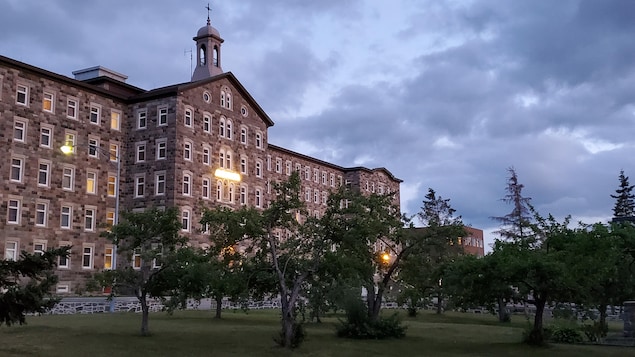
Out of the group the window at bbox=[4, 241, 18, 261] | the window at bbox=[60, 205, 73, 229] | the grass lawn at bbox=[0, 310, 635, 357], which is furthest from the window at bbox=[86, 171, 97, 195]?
the grass lawn at bbox=[0, 310, 635, 357]

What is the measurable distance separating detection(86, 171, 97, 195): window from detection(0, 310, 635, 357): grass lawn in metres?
22.5

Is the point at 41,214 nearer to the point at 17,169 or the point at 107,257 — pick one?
the point at 17,169

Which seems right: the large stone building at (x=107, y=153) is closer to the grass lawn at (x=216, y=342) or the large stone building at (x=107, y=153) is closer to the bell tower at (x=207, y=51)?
the bell tower at (x=207, y=51)

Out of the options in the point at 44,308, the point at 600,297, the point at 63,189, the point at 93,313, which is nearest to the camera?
the point at 44,308

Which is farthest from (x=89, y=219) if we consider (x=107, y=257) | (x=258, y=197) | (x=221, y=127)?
(x=258, y=197)

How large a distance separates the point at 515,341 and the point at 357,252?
9871 millimetres

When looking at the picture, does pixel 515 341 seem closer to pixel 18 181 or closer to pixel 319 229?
pixel 319 229

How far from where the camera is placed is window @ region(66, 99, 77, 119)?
53.2 metres

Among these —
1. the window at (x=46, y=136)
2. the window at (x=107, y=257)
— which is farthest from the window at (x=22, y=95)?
the window at (x=107, y=257)

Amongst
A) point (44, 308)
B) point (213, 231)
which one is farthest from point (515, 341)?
point (44, 308)

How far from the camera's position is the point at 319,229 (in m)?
24.5

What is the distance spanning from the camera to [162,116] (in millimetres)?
57312

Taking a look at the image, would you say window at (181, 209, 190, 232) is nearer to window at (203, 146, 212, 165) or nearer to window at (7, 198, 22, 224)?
window at (203, 146, 212, 165)

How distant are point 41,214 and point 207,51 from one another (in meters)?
26.7
